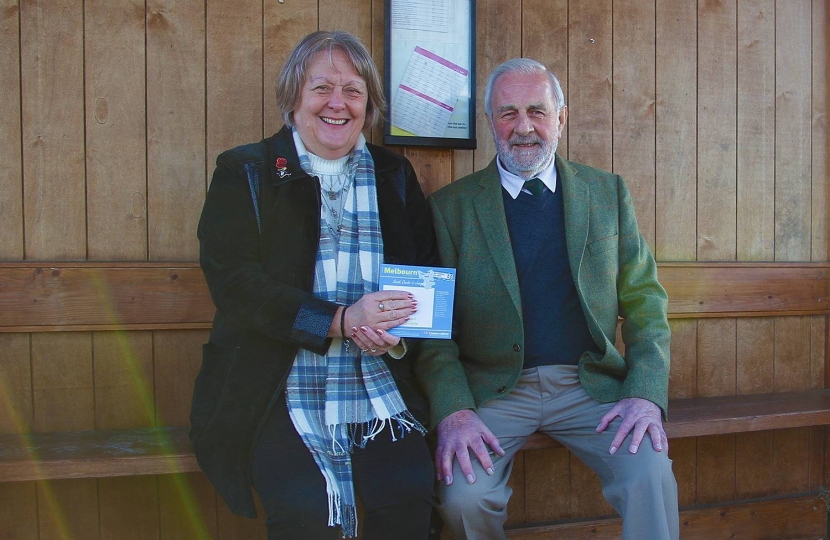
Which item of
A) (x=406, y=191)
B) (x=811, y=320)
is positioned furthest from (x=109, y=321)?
(x=811, y=320)

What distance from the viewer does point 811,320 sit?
311 cm

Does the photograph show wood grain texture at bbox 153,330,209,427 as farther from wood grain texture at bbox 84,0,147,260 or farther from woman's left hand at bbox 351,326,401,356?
woman's left hand at bbox 351,326,401,356

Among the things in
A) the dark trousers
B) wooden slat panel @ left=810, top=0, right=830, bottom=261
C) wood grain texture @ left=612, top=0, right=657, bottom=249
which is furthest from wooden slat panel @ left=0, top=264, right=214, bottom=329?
wooden slat panel @ left=810, top=0, right=830, bottom=261

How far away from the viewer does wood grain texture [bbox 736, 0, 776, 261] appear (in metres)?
2.98

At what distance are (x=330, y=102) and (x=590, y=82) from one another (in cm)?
122

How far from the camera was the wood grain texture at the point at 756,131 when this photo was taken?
298cm

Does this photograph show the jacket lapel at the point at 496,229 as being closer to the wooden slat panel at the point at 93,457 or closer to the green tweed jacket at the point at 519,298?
the green tweed jacket at the point at 519,298

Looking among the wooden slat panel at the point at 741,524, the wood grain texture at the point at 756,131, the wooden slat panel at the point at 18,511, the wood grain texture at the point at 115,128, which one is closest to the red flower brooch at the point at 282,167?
the wood grain texture at the point at 115,128

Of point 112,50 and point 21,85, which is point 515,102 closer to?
point 112,50

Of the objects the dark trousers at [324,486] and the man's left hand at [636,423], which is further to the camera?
the man's left hand at [636,423]

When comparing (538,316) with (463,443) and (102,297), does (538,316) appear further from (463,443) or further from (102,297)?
(102,297)

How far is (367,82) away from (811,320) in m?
2.29

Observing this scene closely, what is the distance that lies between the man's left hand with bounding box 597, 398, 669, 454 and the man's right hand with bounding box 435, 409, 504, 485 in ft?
1.14

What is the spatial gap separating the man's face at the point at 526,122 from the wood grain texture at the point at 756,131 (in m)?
1.14
